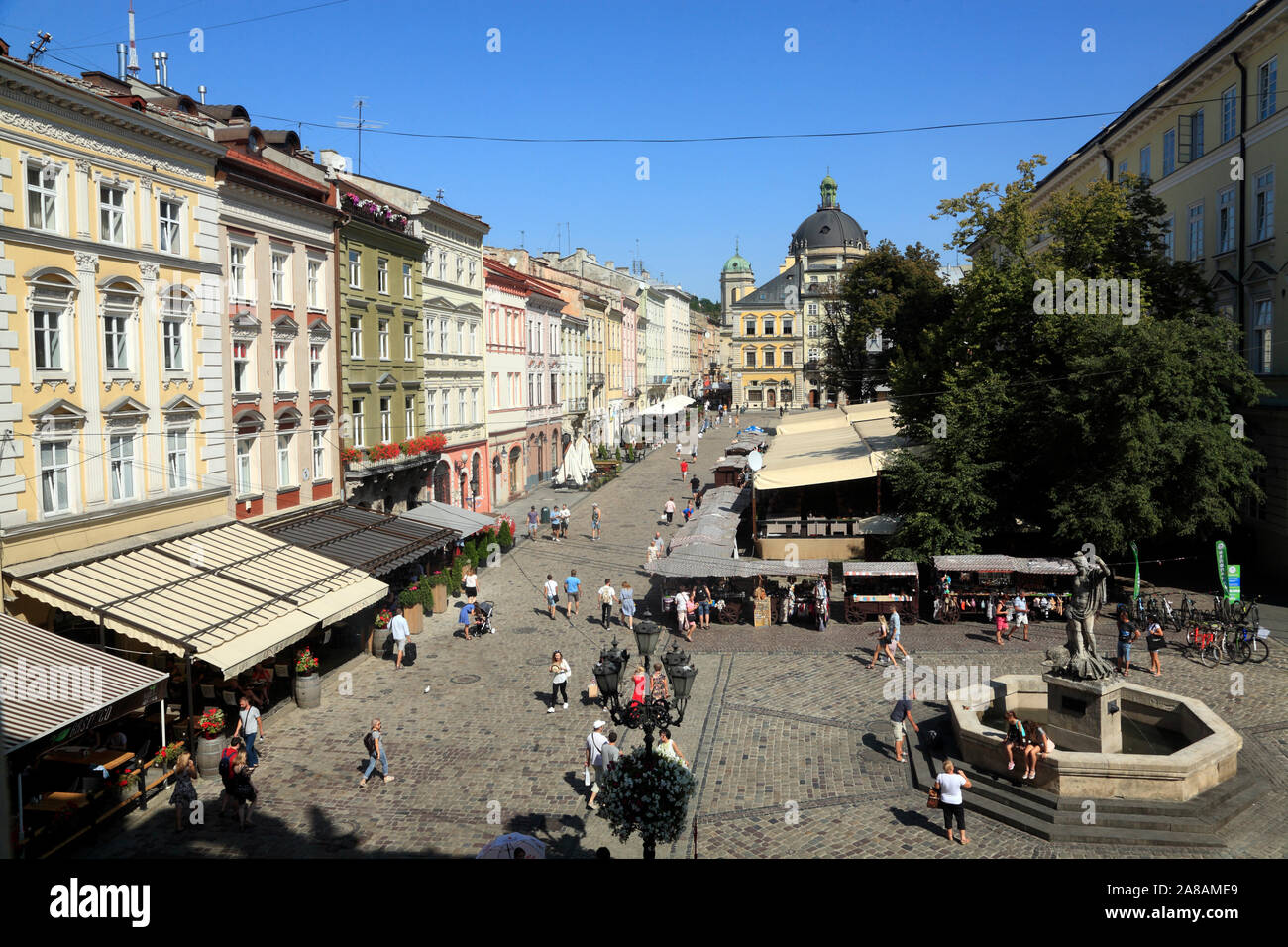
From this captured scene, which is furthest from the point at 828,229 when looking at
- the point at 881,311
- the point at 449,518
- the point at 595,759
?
the point at 595,759

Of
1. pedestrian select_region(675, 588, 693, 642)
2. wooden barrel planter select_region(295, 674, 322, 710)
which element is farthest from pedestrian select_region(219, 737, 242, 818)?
pedestrian select_region(675, 588, 693, 642)

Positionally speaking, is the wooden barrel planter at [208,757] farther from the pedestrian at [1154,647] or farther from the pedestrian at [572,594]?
the pedestrian at [1154,647]

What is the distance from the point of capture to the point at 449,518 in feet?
109

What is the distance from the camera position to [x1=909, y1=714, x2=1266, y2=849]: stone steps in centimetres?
1329

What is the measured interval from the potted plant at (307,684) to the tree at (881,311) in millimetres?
38332

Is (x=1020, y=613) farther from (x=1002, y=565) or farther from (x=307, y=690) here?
(x=307, y=690)

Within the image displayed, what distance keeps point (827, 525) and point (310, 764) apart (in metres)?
22.2

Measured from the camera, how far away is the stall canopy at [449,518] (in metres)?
32.2

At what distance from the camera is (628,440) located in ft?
263

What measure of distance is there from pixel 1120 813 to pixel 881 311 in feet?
147

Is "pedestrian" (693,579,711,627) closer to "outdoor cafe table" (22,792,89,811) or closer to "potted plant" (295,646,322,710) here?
"potted plant" (295,646,322,710)

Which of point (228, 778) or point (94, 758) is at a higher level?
point (228, 778)

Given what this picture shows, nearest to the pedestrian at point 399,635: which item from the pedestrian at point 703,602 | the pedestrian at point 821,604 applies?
the pedestrian at point 703,602
